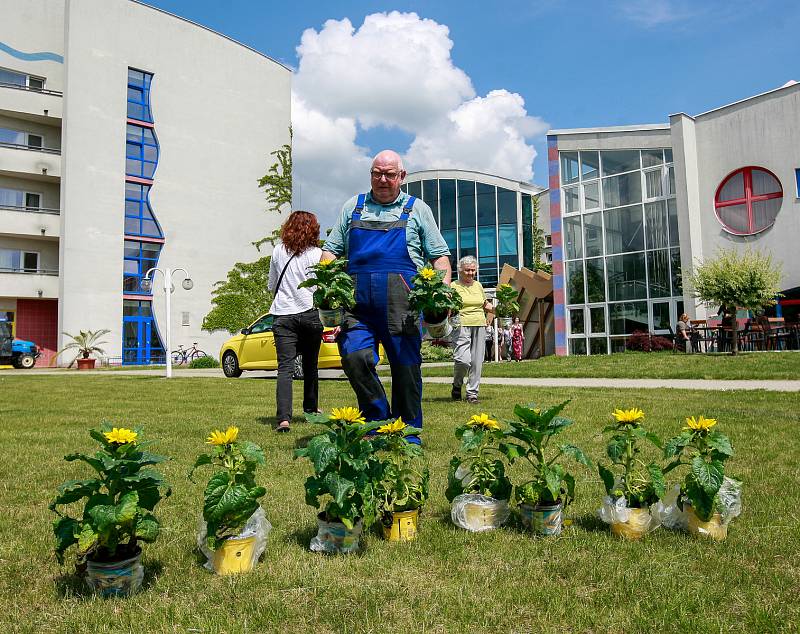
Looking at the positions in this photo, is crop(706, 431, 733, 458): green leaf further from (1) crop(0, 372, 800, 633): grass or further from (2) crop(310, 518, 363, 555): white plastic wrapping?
(2) crop(310, 518, 363, 555): white plastic wrapping

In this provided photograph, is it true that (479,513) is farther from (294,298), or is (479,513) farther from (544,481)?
(294,298)

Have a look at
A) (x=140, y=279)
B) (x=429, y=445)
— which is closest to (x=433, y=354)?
(x=140, y=279)

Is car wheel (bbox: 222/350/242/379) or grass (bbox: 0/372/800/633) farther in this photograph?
car wheel (bbox: 222/350/242/379)

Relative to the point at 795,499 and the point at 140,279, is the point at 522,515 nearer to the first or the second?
the point at 795,499

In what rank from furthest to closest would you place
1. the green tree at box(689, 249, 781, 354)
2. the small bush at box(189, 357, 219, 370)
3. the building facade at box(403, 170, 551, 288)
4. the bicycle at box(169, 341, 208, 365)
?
the building facade at box(403, 170, 551, 288) < the bicycle at box(169, 341, 208, 365) < the small bush at box(189, 357, 219, 370) < the green tree at box(689, 249, 781, 354)

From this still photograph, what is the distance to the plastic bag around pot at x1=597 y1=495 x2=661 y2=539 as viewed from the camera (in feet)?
8.75

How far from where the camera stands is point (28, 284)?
32.8 metres

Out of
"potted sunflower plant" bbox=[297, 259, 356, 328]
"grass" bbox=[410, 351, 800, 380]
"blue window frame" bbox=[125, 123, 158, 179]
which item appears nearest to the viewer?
"potted sunflower plant" bbox=[297, 259, 356, 328]

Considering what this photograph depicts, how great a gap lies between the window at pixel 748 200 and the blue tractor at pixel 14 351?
30016 millimetres

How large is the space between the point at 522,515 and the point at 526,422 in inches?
15.7

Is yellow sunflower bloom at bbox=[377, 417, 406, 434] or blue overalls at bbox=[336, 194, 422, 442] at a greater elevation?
blue overalls at bbox=[336, 194, 422, 442]

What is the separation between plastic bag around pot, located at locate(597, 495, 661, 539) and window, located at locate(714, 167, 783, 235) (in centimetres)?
2312

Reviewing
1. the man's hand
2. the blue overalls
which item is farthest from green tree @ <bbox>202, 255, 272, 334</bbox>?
the blue overalls

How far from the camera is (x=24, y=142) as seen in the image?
113 ft
